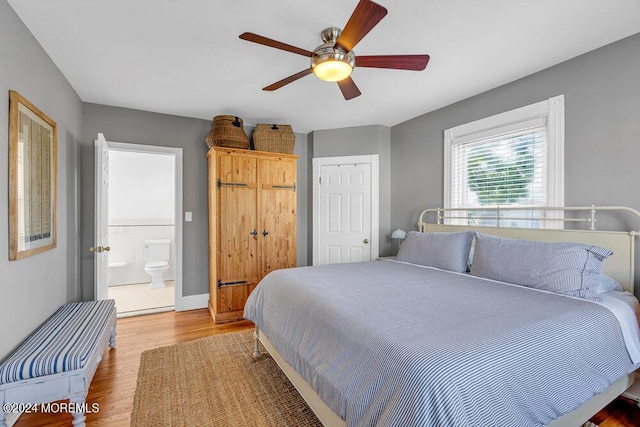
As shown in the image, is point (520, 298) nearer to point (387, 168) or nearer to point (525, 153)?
point (525, 153)

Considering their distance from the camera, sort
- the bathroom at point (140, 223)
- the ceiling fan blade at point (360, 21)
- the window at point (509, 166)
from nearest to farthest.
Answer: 1. the ceiling fan blade at point (360, 21)
2. the window at point (509, 166)
3. the bathroom at point (140, 223)

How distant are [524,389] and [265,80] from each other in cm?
285

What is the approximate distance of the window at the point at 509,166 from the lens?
2.54 m

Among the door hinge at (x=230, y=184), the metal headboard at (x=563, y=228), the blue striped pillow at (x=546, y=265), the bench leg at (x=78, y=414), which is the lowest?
the bench leg at (x=78, y=414)

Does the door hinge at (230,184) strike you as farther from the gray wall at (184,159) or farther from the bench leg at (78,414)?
the bench leg at (78,414)

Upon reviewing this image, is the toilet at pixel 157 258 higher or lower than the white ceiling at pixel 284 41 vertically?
lower

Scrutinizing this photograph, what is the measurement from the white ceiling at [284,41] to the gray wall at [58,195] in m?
0.16

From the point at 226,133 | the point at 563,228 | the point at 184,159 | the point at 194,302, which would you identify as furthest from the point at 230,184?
the point at 563,228

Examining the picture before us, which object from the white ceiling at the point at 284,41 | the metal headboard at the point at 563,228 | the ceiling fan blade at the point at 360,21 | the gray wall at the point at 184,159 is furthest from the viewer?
the gray wall at the point at 184,159

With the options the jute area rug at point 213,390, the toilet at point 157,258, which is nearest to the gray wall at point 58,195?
the jute area rug at point 213,390

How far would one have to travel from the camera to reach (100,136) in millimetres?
2818

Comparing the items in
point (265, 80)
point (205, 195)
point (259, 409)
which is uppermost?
point (265, 80)

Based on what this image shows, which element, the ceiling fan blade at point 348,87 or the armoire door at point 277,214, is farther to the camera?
the armoire door at point 277,214

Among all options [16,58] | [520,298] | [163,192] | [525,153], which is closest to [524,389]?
[520,298]
